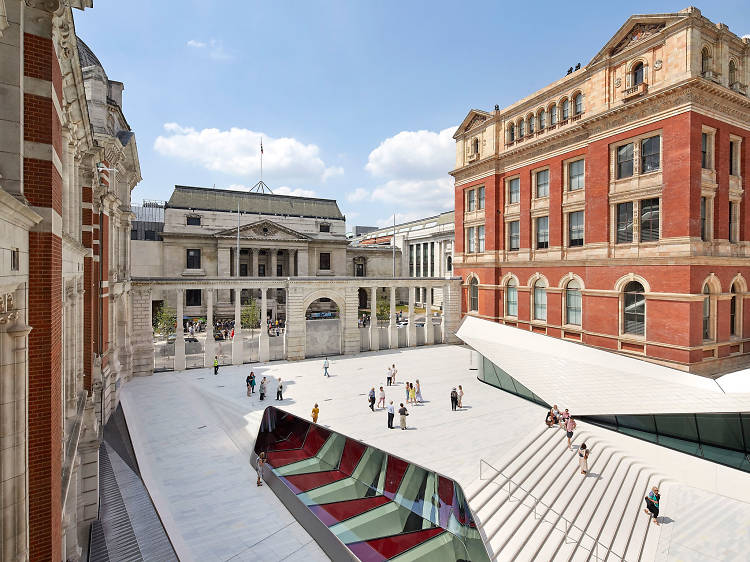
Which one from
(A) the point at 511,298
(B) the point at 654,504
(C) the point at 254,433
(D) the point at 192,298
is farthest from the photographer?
(D) the point at 192,298

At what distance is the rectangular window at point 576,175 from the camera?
2666cm

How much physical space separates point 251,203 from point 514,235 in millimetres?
43820

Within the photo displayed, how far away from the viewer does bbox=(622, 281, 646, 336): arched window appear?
22.7 meters

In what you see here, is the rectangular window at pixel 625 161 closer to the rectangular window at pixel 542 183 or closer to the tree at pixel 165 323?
the rectangular window at pixel 542 183

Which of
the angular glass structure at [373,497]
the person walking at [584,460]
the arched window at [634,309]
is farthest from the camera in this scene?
the arched window at [634,309]

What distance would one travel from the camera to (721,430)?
1590cm

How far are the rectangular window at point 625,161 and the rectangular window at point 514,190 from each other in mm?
8263

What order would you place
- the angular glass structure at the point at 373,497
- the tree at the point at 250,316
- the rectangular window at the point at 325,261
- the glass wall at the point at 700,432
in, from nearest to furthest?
1. the angular glass structure at the point at 373,497
2. the glass wall at the point at 700,432
3. the tree at the point at 250,316
4. the rectangular window at the point at 325,261

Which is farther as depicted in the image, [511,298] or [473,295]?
[473,295]

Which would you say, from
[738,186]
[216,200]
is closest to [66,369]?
[738,186]

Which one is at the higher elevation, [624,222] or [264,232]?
[264,232]

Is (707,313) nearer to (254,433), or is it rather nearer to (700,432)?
(700,432)

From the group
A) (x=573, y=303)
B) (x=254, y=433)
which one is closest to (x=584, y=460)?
(x=573, y=303)

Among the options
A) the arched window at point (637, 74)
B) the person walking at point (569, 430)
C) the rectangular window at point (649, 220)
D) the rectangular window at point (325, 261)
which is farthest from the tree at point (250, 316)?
the arched window at point (637, 74)
